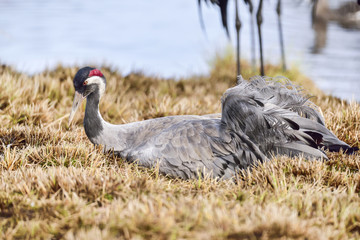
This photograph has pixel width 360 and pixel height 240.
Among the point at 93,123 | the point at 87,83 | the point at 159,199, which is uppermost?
the point at 87,83

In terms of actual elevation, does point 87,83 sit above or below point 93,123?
above

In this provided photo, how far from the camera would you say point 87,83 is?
3355mm

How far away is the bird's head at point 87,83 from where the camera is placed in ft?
11.0

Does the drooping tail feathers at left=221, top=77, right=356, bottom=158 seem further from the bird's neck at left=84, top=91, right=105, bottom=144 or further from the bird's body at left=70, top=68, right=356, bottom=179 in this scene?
the bird's neck at left=84, top=91, right=105, bottom=144

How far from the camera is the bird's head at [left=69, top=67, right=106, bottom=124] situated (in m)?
3.34

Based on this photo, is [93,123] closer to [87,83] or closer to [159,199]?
[87,83]

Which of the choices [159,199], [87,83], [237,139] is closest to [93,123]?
[87,83]

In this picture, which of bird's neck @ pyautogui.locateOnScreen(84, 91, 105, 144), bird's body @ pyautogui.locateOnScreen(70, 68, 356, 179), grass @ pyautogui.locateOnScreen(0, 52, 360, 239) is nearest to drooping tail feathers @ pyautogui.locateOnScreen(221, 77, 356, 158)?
bird's body @ pyautogui.locateOnScreen(70, 68, 356, 179)

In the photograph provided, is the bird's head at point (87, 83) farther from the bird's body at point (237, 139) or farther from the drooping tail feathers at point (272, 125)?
the drooping tail feathers at point (272, 125)

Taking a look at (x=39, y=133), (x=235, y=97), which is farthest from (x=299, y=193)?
(x=39, y=133)

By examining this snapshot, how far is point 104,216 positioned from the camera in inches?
83.3

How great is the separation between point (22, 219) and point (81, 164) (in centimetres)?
90

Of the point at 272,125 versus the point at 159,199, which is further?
the point at 272,125

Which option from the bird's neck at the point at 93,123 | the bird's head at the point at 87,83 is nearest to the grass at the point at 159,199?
the bird's neck at the point at 93,123
